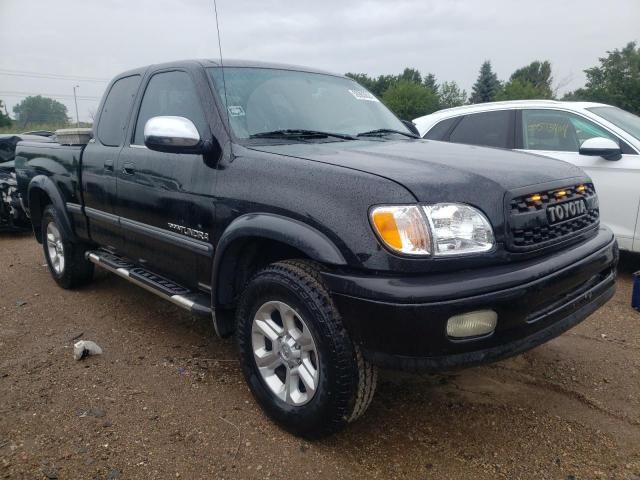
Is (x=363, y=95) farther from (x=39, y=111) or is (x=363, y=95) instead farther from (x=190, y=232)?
(x=39, y=111)

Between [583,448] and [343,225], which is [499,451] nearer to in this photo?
[583,448]

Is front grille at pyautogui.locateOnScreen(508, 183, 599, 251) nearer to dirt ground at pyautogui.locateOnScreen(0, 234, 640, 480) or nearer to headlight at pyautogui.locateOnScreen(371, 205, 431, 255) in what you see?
headlight at pyautogui.locateOnScreen(371, 205, 431, 255)

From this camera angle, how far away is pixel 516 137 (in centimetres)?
535

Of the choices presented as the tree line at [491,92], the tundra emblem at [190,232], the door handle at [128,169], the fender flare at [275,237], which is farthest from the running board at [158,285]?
the tree line at [491,92]

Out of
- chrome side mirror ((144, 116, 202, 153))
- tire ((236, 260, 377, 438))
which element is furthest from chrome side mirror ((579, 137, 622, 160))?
chrome side mirror ((144, 116, 202, 153))

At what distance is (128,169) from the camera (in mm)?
3449

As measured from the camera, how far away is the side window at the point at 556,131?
16.3 feet

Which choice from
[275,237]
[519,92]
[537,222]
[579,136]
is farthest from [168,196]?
[519,92]

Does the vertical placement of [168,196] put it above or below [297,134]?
below

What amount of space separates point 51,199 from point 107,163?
4.20 ft

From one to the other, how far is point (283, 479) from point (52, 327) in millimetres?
2588

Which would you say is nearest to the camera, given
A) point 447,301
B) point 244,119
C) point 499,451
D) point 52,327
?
point 447,301

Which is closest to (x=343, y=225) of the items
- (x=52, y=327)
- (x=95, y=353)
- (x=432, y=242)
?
(x=432, y=242)

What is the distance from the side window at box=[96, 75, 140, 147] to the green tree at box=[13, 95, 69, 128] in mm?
47919
